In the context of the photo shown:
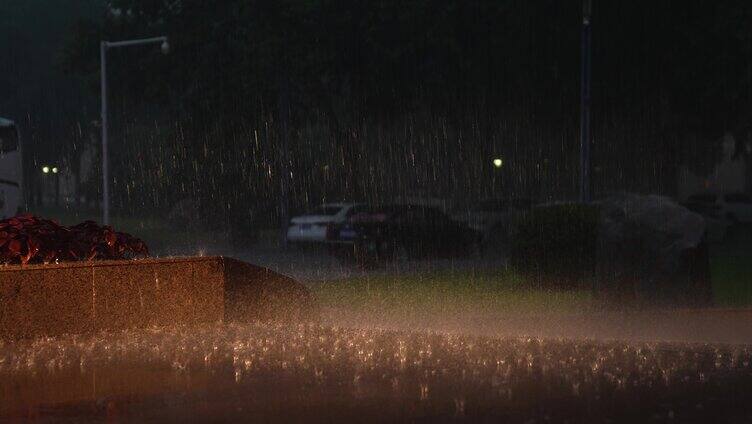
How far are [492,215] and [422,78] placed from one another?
6269mm

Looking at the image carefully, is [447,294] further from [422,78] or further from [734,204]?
[734,204]

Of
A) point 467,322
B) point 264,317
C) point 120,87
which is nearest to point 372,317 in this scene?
point 467,322

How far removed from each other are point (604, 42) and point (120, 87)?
18677mm

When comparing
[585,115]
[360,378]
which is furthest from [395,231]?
[360,378]

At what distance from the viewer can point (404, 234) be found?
31516 mm

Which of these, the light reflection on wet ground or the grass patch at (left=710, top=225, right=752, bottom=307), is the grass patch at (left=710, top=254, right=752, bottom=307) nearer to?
the grass patch at (left=710, top=225, right=752, bottom=307)

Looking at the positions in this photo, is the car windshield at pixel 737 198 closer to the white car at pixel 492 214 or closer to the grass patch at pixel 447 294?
the white car at pixel 492 214

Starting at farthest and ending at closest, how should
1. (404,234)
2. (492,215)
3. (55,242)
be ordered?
(492,215) → (404,234) → (55,242)

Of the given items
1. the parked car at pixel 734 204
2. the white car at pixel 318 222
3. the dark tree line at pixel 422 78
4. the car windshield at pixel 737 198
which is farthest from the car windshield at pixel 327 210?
the car windshield at pixel 737 198

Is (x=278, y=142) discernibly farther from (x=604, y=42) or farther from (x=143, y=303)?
(x=143, y=303)

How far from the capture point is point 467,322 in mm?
15125

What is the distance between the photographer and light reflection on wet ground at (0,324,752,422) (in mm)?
8281

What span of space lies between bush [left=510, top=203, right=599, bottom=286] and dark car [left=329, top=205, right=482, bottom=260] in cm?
1022

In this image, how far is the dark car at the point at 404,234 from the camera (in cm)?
3098
